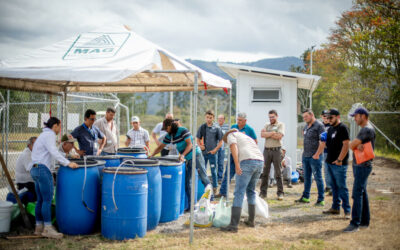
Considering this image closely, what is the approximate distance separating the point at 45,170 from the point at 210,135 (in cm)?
446

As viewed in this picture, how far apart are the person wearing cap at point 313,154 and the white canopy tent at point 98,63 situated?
2376 mm

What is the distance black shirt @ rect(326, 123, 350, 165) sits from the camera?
639cm

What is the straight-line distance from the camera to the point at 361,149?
538cm

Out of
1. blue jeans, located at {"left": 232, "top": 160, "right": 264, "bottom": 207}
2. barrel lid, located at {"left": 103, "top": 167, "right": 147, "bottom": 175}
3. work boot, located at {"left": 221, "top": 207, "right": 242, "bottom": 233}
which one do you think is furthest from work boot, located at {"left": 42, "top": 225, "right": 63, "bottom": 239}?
blue jeans, located at {"left": 232, "top": 160, "right": 264, "bottom": 207}

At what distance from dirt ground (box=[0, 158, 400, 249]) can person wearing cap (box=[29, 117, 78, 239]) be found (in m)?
0.23

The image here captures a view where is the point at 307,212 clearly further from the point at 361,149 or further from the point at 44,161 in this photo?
the point at 44,161

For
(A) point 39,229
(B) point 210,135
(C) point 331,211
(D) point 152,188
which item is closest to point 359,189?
(C) point 331,211

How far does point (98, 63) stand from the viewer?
16.6ft

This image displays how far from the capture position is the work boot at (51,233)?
5.00 meters

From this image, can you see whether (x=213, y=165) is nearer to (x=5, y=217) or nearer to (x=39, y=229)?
(x=39, y=229)

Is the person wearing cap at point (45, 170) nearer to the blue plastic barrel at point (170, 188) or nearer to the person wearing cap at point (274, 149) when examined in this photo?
the blue plastic barrel at point (170, 188)

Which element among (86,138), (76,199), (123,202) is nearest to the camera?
(123,202)

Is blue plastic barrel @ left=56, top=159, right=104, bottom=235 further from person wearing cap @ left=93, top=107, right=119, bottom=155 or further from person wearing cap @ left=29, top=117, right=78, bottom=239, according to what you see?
person wearing cap @ left=93, top=107, right=119, bottom=155

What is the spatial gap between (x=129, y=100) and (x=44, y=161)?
45152 mm
